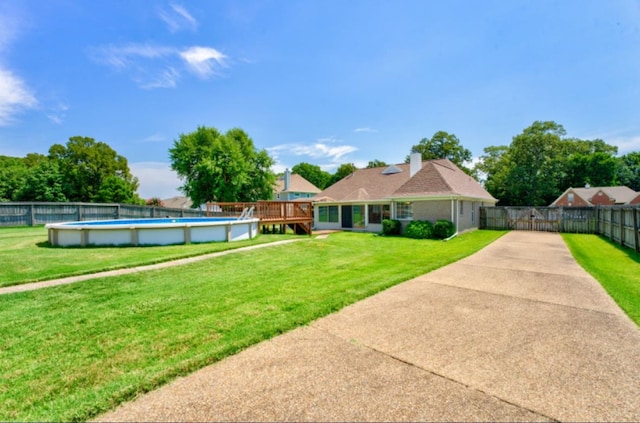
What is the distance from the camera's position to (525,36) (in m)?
11.2

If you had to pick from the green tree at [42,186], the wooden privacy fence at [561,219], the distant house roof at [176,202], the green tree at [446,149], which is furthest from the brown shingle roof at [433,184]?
the distant house roof at [176,202]

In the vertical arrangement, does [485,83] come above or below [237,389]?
above

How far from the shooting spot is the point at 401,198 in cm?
1725

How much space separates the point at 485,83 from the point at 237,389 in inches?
647

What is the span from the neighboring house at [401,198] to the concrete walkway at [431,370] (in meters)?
11.8

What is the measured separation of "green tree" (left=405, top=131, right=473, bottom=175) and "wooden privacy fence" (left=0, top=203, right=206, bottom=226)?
120 feet

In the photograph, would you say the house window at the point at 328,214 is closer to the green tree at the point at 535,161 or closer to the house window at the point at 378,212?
the house window at the point at 378,212

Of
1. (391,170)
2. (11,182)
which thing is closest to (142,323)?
(391,170)

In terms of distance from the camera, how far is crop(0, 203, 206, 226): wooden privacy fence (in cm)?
1661

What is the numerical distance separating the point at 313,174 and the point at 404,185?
46.8m

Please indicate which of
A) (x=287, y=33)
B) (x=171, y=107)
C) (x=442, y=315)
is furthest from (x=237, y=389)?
(x=171, y=107)

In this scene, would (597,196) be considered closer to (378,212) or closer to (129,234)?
(378,212)

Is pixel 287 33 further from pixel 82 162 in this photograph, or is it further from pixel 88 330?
pixel 82 162

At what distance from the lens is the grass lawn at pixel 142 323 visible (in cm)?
254
